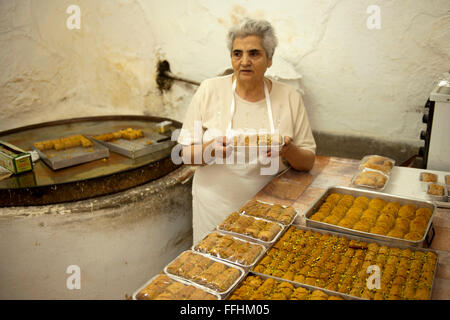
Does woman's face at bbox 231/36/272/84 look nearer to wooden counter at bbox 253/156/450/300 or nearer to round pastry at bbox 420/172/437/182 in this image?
wooden counter at bbox 253/156/450/300

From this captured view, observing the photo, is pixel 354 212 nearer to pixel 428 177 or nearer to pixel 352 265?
pixel 352 265

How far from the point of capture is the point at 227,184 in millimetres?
2455

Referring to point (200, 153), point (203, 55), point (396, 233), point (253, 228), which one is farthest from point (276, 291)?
point (203, 55)

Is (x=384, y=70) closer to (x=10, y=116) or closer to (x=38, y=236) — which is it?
(x=38, y=236)

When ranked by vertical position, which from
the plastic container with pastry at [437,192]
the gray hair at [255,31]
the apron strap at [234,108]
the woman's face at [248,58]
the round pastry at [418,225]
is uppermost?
the gray hair at [255,31]

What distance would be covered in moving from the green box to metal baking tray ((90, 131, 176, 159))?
64 centimetres

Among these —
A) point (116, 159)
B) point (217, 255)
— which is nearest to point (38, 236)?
point (116, 159)

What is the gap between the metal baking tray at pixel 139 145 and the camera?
2.95 m

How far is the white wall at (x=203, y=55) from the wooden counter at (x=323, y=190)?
0.88 m

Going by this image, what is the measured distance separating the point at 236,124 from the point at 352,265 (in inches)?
48.0

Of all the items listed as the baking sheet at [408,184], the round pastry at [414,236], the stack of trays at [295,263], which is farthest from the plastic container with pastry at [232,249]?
the baking sheet at [408,184]

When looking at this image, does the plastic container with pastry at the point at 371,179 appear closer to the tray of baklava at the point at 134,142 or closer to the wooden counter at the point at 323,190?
the wooden counter at the point at 323,190

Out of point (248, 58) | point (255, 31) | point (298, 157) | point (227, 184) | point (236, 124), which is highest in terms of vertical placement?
point (255, 31)
